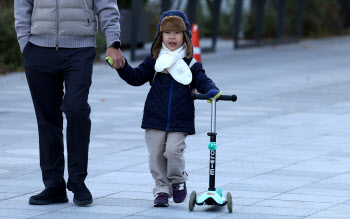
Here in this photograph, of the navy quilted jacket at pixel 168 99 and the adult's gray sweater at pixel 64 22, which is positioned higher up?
the adult's gray sweater at pixel 64 22

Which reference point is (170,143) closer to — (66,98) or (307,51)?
(66,98)

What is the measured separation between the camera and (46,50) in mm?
5922

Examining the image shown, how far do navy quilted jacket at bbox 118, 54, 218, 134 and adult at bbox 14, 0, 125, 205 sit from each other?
256 mm

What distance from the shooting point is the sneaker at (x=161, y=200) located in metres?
5.94

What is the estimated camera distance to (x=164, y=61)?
19.5ft

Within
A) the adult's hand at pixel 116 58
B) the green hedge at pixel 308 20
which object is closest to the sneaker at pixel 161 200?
the adult's hand at pixel 116 58

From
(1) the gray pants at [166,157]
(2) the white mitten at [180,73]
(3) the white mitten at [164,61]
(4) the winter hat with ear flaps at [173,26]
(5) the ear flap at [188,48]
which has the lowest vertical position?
(1) the gray pants at [166,157]

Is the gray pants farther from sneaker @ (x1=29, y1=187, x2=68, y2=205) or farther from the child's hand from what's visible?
sneaker @ (x1=29, y1=187, x2=68, y2=205)

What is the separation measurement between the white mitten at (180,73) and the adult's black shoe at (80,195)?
96 cm

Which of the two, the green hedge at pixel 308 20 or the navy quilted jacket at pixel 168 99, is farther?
the green hedge at pixel 308 20

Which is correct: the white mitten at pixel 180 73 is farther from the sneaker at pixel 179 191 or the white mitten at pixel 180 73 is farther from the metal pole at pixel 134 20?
the metal pole at pixel 134 20

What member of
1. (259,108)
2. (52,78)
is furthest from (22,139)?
(259,108)

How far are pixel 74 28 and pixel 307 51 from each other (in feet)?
66.8

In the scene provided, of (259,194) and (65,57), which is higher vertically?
(65,57)
